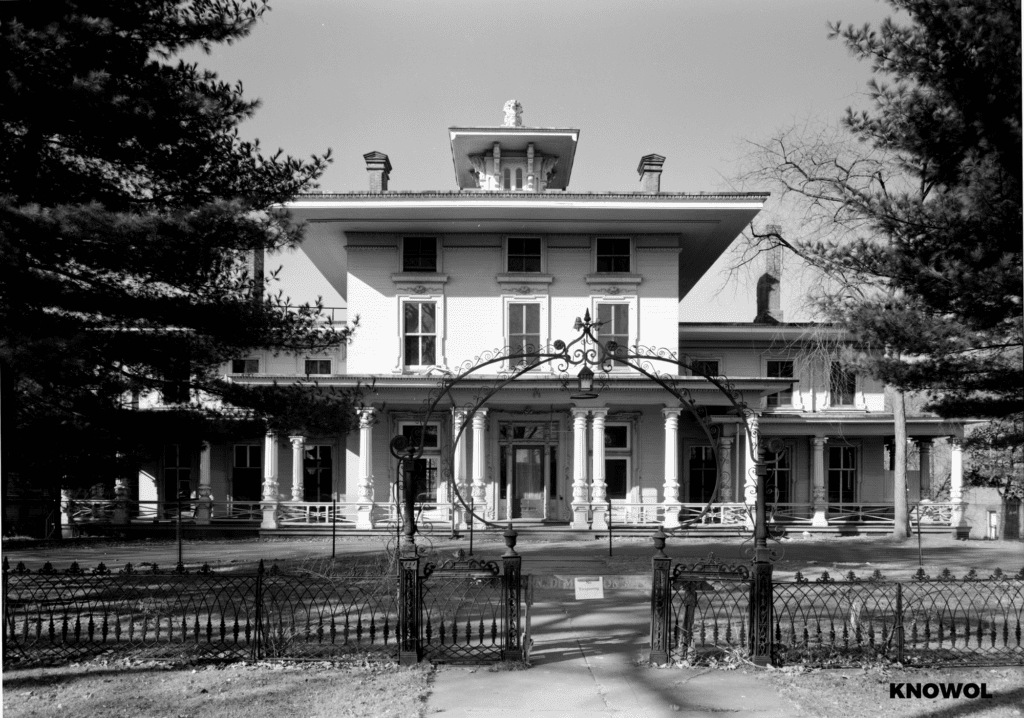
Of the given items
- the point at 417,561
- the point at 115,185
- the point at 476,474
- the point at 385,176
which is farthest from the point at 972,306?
the point at 385,176

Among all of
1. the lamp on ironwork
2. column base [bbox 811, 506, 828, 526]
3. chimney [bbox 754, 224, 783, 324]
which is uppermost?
chimney [bbox 754, 224, 783, 324]

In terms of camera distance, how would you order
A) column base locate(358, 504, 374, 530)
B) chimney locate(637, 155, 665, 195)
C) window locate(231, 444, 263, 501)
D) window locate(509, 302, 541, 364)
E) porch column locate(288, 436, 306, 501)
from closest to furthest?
column base locate(358, 504, 374, 530) → window locate(509, 302, 541, 364) → porch column locate(288, 436, 306, 501) → chimney locate(637, 155, 665, 195) → window locate(231, 444, 263, 501)

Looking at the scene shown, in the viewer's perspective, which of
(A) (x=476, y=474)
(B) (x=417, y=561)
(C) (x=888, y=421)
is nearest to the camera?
(B) (x=417, y=561)

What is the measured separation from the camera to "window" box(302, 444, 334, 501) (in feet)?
95.7

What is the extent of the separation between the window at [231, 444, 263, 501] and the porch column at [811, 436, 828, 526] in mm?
18816

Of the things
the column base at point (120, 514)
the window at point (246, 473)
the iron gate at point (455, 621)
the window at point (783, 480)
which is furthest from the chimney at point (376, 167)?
the iron gate at point (455, 621)

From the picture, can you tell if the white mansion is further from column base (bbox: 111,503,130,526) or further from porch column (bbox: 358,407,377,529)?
column base (bbox: 111,503,130,526)

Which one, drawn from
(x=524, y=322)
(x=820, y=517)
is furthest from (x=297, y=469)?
(x=820, y=517)

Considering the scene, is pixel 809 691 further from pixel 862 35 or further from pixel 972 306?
pixel 862 35

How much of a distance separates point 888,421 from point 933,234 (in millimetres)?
17706

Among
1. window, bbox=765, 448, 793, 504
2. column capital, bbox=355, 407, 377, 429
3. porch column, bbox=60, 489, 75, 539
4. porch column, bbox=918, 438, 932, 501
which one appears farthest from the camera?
porch column, bbox=918, 438, 932, 501

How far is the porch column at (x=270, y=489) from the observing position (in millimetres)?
25406

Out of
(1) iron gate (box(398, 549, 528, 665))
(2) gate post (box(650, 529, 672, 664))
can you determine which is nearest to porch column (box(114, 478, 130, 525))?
(1) iron gate (box(398, 549, 528, 665))

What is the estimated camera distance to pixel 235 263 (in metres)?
13.3
